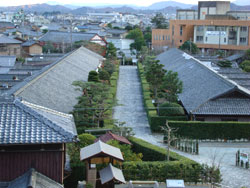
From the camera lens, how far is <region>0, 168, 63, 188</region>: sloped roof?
30.0 feet

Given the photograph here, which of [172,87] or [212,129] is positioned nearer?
[212,129]

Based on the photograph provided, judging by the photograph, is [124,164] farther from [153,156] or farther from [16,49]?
[16,49]

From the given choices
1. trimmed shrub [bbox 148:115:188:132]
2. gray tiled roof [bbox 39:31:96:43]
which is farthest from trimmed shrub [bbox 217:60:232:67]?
gray tiled roof [bbox 39:31:96:43]

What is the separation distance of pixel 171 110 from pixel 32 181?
51.2 ft

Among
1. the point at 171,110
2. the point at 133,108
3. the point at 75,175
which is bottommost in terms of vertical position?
the point at 133,108

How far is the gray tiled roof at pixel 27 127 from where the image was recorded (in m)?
9.59

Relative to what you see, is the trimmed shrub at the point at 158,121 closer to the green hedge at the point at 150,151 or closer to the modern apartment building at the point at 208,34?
the green hedge at the point at 150,151

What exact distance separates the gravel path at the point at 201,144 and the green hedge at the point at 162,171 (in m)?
1.23

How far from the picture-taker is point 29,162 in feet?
32.3

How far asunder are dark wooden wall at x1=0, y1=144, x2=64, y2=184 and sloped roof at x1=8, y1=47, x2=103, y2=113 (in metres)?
9.70

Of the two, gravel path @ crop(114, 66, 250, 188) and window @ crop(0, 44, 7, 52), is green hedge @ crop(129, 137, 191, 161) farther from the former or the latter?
window @ crop(0, 44, 7, 52)

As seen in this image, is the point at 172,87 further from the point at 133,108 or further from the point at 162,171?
the point at 162,171

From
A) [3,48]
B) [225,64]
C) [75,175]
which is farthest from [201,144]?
[3,48]

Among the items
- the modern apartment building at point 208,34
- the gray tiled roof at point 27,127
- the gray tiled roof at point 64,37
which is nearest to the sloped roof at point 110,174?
the gray tiled roof at point 27,127
